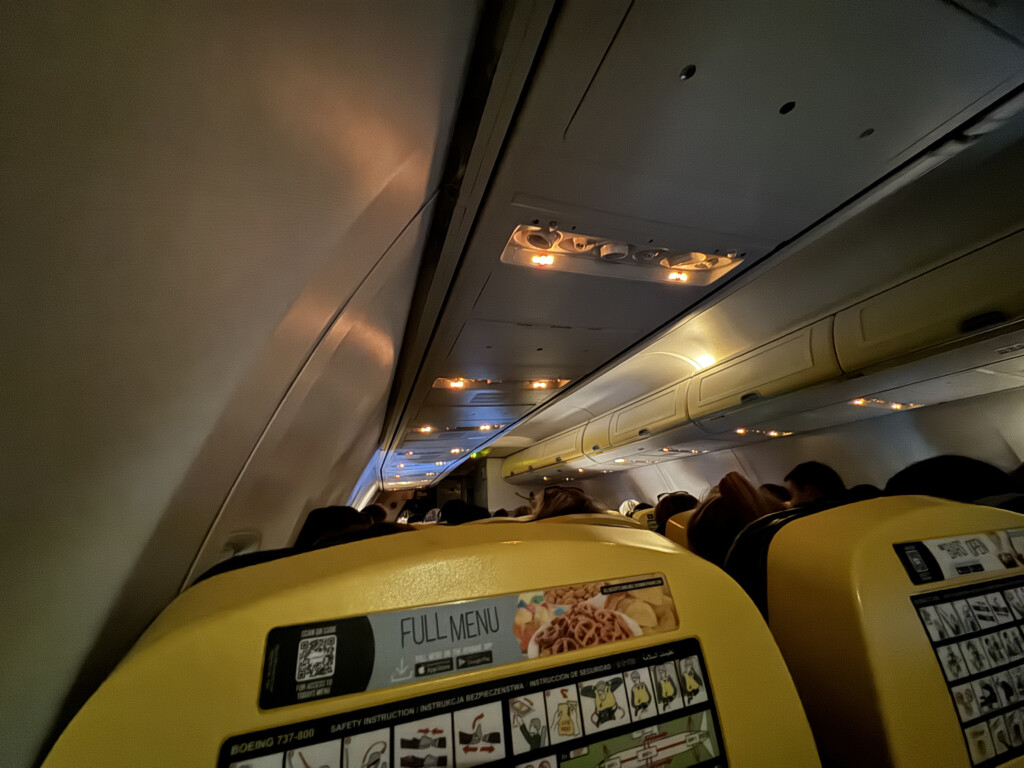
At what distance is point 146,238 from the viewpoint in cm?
51

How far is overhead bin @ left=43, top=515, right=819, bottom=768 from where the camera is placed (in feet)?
1.58

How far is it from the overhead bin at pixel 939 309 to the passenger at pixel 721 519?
1.42 m

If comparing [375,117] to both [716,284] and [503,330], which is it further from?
[716,284]

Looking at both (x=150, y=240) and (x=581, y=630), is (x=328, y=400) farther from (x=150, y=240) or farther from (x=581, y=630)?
(x=581, y=630)

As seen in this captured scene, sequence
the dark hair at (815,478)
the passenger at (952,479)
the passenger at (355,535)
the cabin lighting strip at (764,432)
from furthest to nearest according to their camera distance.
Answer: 1. the cabin lighting strip at (764,432)
2. the dark hair at (815,478)
3. the passenger at (952,479)
4. the passenger at (355,535)

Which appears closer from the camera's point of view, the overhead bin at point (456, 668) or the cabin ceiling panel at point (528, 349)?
the overhead bin at point (456, 668)

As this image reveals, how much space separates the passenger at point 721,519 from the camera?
60.1 inches

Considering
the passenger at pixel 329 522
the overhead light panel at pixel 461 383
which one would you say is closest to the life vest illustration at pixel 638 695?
the passenger at pixel 329 522

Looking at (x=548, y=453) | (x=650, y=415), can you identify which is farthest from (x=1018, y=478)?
(x=548, y=453)

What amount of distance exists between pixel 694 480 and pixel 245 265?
7276 millimetres

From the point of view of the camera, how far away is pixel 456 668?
0.55 m

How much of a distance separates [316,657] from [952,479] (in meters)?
5.15

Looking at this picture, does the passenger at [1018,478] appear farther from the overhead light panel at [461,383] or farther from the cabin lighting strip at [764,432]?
the overhead light panel at [461,383]

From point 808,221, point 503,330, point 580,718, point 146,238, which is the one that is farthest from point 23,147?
point 808,221
